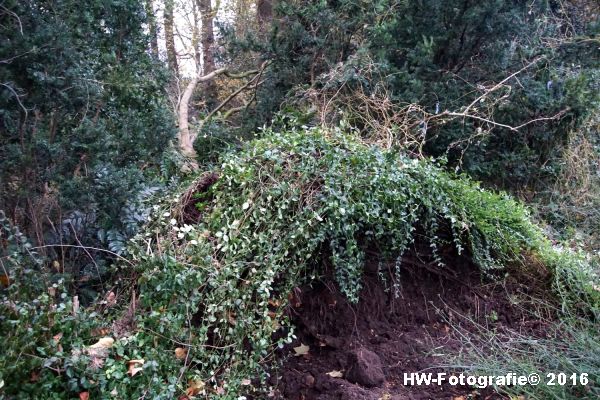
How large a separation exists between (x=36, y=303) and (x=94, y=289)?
77cm

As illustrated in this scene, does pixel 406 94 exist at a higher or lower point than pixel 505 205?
higher

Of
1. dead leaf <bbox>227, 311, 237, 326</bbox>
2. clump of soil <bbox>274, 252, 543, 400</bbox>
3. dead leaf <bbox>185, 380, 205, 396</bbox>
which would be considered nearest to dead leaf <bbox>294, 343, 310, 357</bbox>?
clump of soil <bbox>274, 252, 543, 400</bbox>

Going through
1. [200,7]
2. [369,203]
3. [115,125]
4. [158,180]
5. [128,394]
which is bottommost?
[128,394]

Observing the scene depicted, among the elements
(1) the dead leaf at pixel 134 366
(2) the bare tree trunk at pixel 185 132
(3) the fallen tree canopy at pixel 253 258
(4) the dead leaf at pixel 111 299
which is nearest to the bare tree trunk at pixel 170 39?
(2) the bare tree trunk at pixel 185 132

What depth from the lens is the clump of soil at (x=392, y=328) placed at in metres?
3.09

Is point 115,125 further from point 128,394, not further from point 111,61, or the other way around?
point 128,394

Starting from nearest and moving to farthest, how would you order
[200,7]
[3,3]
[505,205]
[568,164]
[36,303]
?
[36,303] < [3,3] < [505,205] < [568,164] < [200,7]

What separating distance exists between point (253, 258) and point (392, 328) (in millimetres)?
1273

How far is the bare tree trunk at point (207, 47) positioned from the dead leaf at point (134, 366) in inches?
267

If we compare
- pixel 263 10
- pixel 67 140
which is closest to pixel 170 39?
pixel 263 10

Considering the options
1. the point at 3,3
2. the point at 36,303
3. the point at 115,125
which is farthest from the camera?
the point at 115,125

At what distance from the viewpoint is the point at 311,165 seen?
3395 mm

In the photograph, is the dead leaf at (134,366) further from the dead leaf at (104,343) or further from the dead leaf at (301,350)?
the dead leaf at (301,350)

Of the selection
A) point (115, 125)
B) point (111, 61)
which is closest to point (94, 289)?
point (115, 125)
